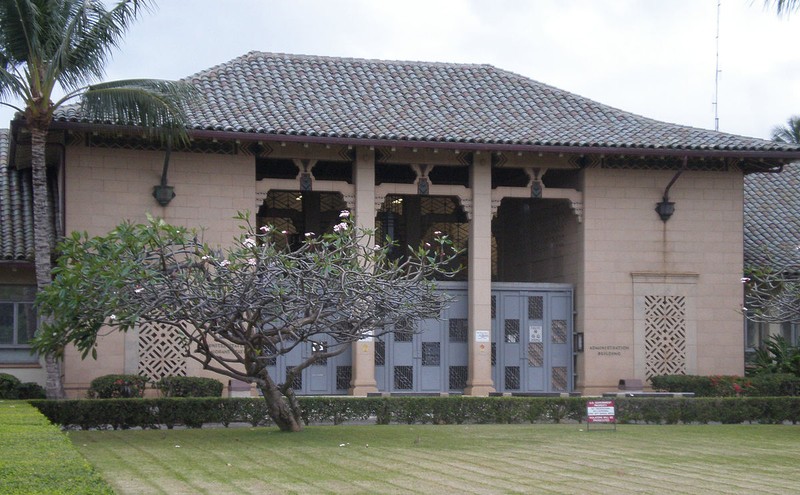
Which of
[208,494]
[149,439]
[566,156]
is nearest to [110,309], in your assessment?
[149,439]

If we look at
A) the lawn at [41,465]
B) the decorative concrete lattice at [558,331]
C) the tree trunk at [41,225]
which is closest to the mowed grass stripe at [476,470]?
the lawn at [41,465]

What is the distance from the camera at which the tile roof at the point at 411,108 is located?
2505 centimetres

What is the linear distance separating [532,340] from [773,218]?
8.86m

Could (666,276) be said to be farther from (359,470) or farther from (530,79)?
(359,470)

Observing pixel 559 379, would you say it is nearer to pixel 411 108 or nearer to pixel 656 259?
pixel 656 259

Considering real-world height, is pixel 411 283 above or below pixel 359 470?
above

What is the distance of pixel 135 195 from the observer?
24.5 m

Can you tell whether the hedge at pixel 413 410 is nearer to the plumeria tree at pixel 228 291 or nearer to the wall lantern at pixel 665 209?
the plumeria tree at pixel 228 291

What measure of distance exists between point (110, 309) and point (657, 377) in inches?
553

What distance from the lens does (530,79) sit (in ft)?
101

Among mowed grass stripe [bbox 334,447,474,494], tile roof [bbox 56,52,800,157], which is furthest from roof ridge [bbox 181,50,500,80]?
mowed grass stripe [bbox 334,447,474,494]

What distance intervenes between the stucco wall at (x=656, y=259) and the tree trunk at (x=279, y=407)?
9912 millimetres

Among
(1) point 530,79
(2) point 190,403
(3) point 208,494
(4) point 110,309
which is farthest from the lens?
(1) point 530,79

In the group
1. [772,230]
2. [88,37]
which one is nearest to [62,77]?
[88,37]
